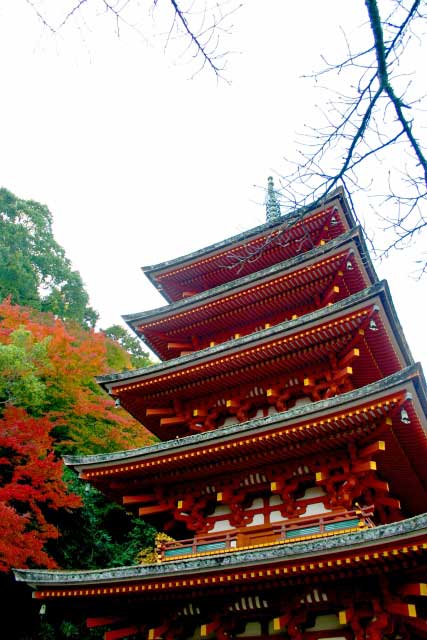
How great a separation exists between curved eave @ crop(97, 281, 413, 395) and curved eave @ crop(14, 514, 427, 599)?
13.0 feet

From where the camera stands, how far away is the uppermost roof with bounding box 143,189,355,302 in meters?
13.5

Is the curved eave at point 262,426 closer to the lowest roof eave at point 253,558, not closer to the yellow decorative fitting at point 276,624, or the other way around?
the lowest roof eave at point 253,558

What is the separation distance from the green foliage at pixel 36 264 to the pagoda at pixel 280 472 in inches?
808

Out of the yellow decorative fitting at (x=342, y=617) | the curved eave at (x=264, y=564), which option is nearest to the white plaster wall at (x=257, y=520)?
the curved eave at (x=264, y=564)

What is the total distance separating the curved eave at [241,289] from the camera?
37.9ft

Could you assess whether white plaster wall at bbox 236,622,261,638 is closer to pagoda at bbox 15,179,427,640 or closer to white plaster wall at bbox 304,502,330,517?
pagoda at bbox 15,179,427,640

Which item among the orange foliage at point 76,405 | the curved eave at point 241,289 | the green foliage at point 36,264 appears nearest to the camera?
the curved eave at point 241,289

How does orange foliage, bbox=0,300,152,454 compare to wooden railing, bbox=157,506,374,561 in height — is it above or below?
above

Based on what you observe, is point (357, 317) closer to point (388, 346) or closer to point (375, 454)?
point (388, 346)

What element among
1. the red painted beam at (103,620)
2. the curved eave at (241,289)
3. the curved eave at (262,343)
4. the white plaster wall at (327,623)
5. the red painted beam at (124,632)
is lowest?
the white plaster wall at (327,623)

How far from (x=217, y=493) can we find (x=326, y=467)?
2387 mm

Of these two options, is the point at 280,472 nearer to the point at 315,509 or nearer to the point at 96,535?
the point at 315,509

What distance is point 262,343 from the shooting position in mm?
10984

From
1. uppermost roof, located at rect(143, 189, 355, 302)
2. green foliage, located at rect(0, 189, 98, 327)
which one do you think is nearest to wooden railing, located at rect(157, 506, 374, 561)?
uppermost roof, located at rect(143, 189, 355, 302)
